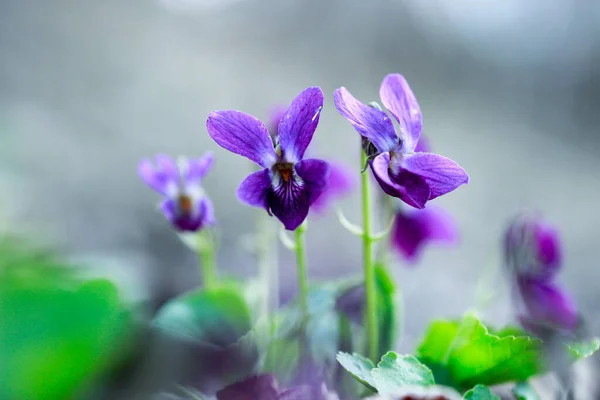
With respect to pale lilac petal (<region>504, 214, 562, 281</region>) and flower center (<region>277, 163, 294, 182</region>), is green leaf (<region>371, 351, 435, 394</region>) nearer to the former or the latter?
flower center (<region>277, 163, 294, 182</region>)

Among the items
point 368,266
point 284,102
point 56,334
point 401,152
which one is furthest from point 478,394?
point 284,102

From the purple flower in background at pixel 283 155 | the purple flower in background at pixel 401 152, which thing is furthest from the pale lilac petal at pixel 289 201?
the purple flower in background at pixel 401 152

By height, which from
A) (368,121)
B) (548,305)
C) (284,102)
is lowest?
(548,305)

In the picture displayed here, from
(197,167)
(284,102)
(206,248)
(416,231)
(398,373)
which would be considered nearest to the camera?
(398,373)

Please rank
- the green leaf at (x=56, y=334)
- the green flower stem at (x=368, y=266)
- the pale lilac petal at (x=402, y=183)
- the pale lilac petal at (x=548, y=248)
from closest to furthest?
the pale lilac petal at (x=402, y=183)
the green flower stem at (x=368, y=266)
the pale lilac petal at (x=548, y=248)
the green leaf at (x=56, y=334)

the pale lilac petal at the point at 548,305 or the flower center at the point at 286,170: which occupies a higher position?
the flower center at the point at 286,170

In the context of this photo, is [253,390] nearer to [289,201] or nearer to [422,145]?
[289,201]

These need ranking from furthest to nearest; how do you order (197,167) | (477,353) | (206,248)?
(206,248) → (197,167) → (477,353)

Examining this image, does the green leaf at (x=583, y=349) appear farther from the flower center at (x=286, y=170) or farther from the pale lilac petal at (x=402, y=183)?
the flower center at (x=286, y=170)
